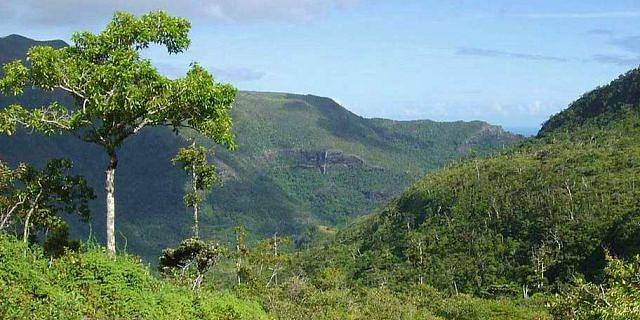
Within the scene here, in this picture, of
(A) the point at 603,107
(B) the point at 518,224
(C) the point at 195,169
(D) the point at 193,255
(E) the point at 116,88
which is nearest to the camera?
(E) the point at 116,88

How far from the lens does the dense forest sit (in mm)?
11930

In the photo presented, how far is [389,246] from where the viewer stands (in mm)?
134625

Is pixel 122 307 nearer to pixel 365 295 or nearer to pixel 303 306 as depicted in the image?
pixel 303 306

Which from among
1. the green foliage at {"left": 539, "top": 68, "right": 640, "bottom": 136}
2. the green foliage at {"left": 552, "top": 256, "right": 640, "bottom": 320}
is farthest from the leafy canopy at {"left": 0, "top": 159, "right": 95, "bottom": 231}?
the green foliage at {"left": 539, "top": 68, "right": 640, "bottom": 136}

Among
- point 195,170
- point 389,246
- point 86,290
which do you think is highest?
point 195,170

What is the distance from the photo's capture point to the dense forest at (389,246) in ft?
39.1

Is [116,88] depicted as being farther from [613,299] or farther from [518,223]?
[518,223]

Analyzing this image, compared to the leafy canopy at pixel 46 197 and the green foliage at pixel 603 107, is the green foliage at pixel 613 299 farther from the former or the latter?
the green foliage at pixel 603 107

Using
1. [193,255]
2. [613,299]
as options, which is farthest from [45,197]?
[613,299]

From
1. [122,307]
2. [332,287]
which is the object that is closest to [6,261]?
[122,307]

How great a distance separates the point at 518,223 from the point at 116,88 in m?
107

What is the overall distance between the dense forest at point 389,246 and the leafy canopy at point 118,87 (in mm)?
48

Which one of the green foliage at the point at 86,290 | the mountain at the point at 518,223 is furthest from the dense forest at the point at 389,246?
the mountain at the point at 518,223

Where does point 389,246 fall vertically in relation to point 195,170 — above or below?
below
